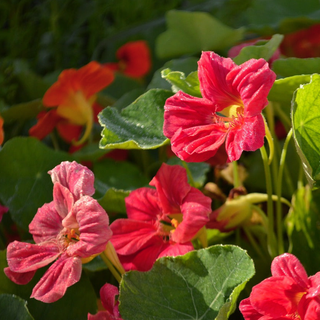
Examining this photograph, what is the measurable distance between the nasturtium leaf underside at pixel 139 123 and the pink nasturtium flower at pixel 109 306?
15cm

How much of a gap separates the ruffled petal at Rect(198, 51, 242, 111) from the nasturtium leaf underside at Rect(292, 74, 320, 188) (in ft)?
0.19

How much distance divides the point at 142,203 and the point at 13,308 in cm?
17

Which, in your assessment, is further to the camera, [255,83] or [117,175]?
[117,175]

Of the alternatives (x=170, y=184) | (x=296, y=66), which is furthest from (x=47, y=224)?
(x=296, y=66)

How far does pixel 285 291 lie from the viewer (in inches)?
14.8

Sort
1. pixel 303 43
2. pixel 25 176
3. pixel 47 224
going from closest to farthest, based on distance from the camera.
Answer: pixel 47 224 < pixel 25 176 < pixel 303 43

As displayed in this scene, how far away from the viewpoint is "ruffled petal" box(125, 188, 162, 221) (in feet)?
1.72

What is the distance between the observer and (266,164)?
1.56ft

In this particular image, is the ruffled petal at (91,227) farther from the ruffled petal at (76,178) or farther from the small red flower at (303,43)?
the small red flower at (303,43)

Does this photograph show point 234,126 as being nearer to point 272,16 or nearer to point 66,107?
point 66,107

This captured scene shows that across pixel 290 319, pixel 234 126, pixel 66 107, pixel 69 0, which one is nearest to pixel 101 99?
pixel 66 107

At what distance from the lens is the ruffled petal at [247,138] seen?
39 cm

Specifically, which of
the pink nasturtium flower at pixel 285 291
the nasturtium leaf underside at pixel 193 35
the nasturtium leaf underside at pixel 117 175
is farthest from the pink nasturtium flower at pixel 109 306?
the nasturtium leaf underside at pixel 193 35

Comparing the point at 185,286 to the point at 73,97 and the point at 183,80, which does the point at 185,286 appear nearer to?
the point at 183,80
